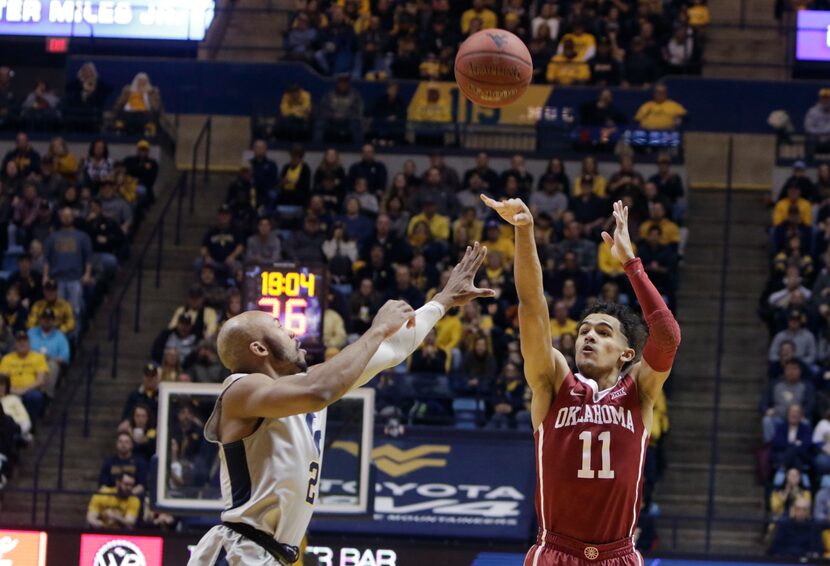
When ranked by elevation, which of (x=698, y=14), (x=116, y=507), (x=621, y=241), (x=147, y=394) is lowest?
(x=116, y=507)

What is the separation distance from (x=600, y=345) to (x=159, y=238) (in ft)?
45.7

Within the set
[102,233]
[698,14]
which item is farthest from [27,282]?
[698,14]

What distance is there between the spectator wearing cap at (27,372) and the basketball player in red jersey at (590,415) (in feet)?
36.2

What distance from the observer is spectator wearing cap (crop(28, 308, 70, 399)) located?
712 inches

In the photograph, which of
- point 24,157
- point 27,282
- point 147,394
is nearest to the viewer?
point 147,394

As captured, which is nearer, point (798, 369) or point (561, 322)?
point (798, 369)

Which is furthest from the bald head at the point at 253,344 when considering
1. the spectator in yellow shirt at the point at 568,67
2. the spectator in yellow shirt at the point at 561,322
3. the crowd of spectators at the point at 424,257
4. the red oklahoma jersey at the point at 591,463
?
the spectator in yellow shirt at the point at 568,67

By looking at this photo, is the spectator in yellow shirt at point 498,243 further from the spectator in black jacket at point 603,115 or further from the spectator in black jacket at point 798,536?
the spectator in black jacket at point 798,536

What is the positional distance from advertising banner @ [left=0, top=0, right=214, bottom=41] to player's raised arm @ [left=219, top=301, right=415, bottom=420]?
18019 mm

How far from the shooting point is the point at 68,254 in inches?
765

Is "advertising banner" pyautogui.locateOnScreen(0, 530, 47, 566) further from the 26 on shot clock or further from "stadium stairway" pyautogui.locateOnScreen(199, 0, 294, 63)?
"stadium stairway" pyautogui.locateOnScreen(199, 0, 294, 63)

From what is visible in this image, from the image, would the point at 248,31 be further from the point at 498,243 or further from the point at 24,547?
the point at 24,547

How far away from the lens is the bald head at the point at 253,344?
6.54 metres

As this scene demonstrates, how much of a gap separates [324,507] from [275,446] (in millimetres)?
6722
